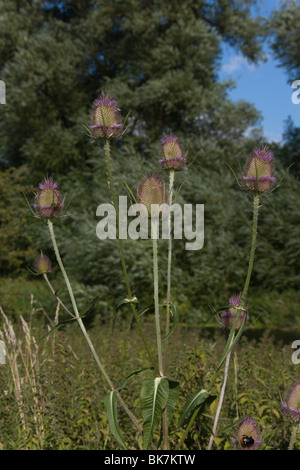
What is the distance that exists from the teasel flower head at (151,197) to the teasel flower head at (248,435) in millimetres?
846

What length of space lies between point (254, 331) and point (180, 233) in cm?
235

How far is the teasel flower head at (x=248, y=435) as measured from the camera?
1.81 m

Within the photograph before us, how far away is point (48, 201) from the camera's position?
2.01 meters

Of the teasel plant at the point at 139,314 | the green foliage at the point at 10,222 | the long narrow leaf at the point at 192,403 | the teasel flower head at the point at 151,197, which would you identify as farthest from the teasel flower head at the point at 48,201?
the green foliage at the point at 10,222

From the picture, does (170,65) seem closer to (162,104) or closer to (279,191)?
(162,104)

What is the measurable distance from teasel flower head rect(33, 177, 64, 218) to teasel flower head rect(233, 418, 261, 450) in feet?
3.58

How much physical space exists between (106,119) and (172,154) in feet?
0.99

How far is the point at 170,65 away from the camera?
13320 millimetres

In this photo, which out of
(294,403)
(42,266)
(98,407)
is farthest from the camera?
(98,407)

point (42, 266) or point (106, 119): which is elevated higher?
point (106, 119)

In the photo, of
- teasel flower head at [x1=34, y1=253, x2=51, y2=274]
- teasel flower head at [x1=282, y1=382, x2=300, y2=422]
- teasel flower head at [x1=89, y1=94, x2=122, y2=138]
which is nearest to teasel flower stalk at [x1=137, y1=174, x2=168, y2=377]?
teasel flower head at [x1=89, y1=94, x2=122, y2=138]

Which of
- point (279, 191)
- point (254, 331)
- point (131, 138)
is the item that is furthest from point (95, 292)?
point (131, 138)

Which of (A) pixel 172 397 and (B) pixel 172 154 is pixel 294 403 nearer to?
(A) pixel 172 397

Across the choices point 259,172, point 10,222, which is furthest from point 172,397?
point 10,222
